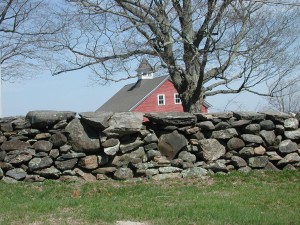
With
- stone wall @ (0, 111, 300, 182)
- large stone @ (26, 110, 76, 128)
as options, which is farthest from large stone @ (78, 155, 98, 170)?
large stone @ (26, 110, 76, 128)

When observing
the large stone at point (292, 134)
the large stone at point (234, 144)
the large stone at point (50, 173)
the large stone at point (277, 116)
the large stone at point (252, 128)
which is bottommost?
the large stone at point (50, 173)

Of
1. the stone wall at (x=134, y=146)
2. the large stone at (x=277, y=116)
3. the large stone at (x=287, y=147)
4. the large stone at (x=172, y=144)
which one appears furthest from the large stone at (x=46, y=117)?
the large stone at (x=287, y=147)

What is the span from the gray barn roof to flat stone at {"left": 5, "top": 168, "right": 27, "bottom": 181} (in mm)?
29979

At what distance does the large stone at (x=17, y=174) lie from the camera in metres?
8.70

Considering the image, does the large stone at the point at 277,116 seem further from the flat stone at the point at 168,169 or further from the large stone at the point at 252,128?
the flat stone at the point at 168,169

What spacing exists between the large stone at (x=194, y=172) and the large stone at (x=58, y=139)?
7.93ft

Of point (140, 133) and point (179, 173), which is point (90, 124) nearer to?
point (140, 133)

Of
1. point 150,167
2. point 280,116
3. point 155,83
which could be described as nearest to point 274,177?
point 280,116

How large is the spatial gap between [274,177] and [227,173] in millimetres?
926

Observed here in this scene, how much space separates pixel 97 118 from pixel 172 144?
5.32ft

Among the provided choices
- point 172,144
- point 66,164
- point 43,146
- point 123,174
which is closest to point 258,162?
point 172,144

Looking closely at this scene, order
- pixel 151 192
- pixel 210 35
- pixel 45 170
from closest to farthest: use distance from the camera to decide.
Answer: pixel 151 192
pixel 45 170
pixel 210 35

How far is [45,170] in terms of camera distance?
29.0ft

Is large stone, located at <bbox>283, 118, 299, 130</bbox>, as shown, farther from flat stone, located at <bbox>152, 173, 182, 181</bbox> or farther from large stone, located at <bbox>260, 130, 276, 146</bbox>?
flat stone, located at <bbox>152, 173, 182, 181</bbox>
